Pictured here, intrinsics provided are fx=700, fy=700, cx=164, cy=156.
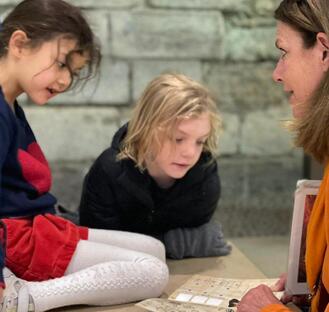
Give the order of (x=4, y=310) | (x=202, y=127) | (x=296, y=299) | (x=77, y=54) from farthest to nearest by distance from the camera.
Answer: (x=202, y=127) < (x=77, y=54) < (x=296, y=299) < (x=4, y=310)

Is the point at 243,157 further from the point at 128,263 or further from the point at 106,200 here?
the point at 128,263

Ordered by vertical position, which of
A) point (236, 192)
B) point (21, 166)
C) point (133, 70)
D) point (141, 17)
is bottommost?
point (236, 192)

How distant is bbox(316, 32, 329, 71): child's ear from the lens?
62.7 inches

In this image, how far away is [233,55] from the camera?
319 centimetres

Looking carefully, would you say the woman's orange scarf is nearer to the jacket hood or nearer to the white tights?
the white tights

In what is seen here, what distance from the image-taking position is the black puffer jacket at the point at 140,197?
2.38m

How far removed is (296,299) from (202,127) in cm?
66

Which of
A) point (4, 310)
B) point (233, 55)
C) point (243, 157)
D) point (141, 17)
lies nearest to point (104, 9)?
point (141, 17)

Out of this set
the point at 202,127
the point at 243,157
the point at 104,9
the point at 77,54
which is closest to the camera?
the point at 77,54

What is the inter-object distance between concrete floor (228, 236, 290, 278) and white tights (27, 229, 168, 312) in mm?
586

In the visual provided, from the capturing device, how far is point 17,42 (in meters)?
2.04

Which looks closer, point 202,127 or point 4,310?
point 4,310

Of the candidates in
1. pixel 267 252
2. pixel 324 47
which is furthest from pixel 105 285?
pixel 267 252

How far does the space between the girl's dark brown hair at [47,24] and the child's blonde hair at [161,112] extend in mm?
338
